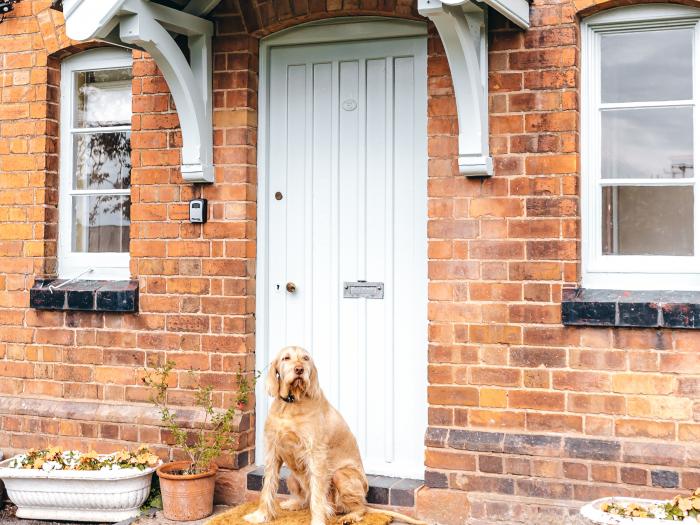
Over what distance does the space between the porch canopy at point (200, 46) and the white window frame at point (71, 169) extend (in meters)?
0.79

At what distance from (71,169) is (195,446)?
85.3 inches

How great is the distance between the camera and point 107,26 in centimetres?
501

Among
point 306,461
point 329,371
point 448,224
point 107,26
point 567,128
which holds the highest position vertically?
point 107,26

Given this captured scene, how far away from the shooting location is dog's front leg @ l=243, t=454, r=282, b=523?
5039mm

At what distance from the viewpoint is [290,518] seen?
16.6 ft

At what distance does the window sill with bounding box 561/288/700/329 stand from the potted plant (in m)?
2.05

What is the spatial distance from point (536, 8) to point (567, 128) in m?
0.70

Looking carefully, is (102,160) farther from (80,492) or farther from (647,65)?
(647,65)

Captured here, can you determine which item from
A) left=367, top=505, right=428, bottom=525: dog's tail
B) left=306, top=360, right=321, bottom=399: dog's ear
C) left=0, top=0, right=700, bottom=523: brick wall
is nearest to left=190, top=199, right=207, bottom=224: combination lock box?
left=0, top=0, right=700, bottom=523: brick wall

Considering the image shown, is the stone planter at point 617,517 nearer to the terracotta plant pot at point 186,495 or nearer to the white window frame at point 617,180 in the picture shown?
the white window frame at point 617,180

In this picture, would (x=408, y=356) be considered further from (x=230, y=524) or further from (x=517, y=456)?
(x=230, y=524)

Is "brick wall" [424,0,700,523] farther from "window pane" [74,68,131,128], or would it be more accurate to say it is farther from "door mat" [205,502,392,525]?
"window pane" [74,68,131,128]

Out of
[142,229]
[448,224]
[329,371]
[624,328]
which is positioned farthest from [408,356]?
[142,229]

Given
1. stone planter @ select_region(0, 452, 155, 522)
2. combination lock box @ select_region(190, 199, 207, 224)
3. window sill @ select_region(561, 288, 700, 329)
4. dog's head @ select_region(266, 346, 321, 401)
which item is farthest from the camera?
combination lock box @ select_region(190, 199, 207, 224)
